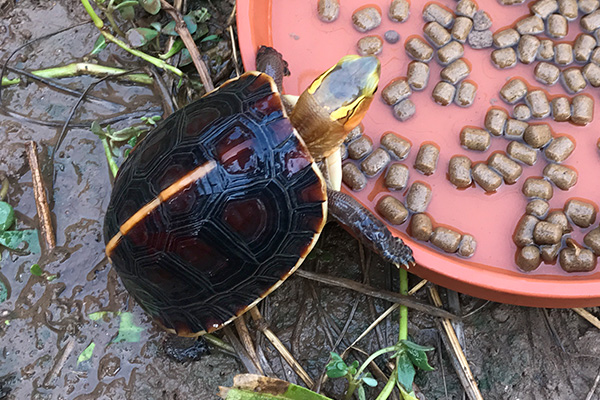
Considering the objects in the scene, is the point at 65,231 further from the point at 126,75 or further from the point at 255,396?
the point at 255,396

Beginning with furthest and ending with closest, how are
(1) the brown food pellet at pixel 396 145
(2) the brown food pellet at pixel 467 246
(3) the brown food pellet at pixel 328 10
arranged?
1. (3) the brown food pellet at pixel 328 10
2. (1) the brown food pellet at pixel 396 145
3. (2) the brown food pellet at pixel 467 246

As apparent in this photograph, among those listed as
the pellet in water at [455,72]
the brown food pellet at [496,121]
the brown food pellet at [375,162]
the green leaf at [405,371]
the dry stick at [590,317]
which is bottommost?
the dry stick at [590,317]

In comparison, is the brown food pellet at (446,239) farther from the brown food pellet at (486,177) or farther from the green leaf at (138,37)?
the green leaf at (138,37)

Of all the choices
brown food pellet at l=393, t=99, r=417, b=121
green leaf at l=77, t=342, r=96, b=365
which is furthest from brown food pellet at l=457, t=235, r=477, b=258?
green leaf at l=77, t=342, r=96, b=365

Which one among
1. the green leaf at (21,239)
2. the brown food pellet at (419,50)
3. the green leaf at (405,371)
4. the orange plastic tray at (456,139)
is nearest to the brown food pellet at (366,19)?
the orange plastic tray at (456,139)

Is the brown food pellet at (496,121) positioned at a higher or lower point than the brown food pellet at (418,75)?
lower

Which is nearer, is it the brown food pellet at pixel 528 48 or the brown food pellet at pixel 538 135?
the brown food pellet at pixel 538 135

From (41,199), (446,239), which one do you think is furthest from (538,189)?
(41,199)
